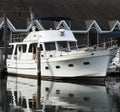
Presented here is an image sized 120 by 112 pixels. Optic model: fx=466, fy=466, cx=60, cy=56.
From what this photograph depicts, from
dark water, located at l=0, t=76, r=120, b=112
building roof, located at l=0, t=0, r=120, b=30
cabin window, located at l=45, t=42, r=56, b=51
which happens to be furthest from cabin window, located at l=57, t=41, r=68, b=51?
building roof, located at l=0, t=0, r=120, b=30

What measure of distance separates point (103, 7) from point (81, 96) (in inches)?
1625

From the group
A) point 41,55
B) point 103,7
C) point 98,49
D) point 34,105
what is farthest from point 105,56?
point 103,7

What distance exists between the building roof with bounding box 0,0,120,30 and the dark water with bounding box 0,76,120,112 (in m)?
19.2

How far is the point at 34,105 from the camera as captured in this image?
19.6m

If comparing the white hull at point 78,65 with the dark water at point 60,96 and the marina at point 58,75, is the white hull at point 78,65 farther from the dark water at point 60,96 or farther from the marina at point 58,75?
the dark water at point 60,96

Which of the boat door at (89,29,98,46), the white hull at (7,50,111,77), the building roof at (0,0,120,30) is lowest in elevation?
the white hull at (7,50,111,77)

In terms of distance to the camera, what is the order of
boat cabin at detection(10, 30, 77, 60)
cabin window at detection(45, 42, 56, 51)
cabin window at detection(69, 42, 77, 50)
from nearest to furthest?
boat cabin at detection(10, 30, 77, 60) < cabin window at detection(45, 42, 56, 51) < cabin window at detection(69, 42, 77, 50)

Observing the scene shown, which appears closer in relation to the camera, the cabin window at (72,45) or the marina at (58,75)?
the marina at (58,75)

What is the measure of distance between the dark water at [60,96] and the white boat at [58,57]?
1237mm

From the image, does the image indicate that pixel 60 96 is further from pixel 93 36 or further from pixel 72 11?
pixel 72 11

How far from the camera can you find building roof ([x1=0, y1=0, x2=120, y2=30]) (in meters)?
48.2

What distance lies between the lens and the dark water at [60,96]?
18831 millimetres

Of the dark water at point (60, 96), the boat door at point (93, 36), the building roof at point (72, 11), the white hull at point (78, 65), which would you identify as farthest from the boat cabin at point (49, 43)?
the boat door at point (93, 36)

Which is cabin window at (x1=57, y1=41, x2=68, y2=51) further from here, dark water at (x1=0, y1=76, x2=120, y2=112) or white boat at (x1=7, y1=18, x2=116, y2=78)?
dark water at (x1=0, y1=76, x2=120, y2=112)
